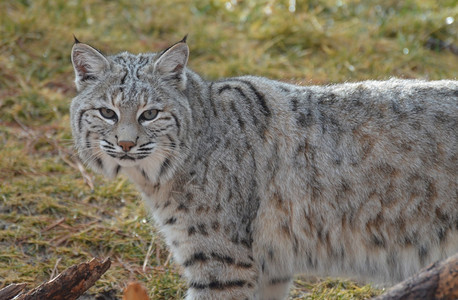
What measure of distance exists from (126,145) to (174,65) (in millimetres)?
671

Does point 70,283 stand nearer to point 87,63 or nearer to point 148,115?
point 148,115

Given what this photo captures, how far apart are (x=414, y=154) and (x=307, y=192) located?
28.8 inches

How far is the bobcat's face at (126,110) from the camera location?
178 inches

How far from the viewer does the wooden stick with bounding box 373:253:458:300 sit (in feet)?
10.8

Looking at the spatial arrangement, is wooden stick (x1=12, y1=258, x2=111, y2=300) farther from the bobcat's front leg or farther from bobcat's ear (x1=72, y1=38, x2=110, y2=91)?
bobcat's ear (x1=72, y1=38, x2=110, y2=91)

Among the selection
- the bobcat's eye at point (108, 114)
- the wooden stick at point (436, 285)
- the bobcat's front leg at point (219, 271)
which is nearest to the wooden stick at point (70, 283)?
the bobcat's front leg at point (219, 271)

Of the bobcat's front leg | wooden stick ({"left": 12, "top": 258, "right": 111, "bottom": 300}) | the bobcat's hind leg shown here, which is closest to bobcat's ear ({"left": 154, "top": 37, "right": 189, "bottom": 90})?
the bobcat's front leg

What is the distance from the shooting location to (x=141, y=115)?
4.57 m

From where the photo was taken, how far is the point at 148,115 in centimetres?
458

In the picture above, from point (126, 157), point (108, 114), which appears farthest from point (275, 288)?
point (108, 114)

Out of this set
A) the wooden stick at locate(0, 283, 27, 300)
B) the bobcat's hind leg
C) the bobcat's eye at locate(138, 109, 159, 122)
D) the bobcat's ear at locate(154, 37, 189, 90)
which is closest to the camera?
the wooden stick at locate(0, 283, 27, 300)

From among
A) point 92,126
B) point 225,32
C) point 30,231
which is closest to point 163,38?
point 225,32

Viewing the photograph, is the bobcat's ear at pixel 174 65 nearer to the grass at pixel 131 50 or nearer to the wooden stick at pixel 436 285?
the grass at pixel 131 50

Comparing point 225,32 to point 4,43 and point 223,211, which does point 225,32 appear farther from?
point 223,211
